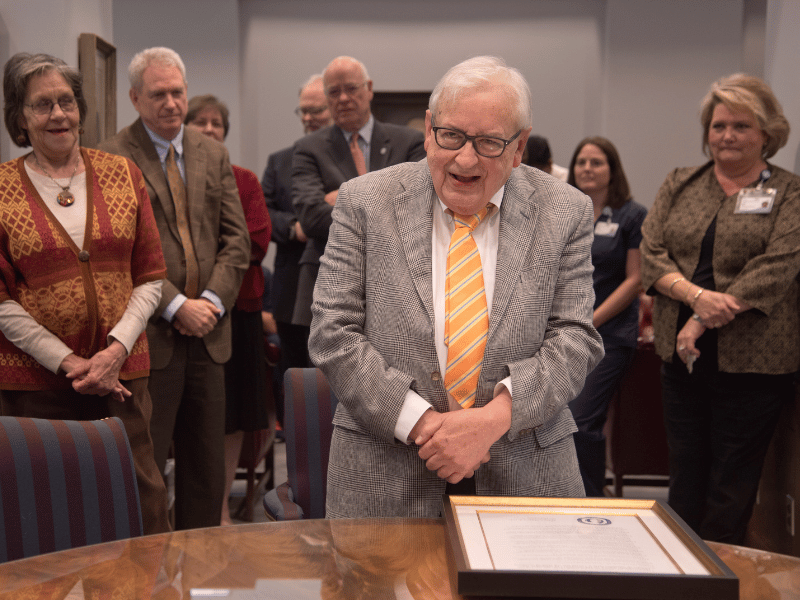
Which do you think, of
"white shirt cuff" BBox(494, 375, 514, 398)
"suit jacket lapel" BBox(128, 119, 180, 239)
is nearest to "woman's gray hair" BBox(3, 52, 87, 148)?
"suit jacket lapel" BBox(128, 119, 180, 239)

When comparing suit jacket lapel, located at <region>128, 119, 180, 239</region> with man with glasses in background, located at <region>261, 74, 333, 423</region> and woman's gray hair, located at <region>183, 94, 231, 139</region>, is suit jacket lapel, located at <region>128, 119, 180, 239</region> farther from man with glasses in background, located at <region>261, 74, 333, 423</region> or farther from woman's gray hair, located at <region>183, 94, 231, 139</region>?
woman's gray hair, located at <region>183, 94, 231, 139</region>

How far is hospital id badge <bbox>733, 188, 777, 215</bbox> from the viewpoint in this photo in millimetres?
2760

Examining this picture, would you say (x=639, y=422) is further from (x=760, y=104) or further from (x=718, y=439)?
(x=760, y=104)

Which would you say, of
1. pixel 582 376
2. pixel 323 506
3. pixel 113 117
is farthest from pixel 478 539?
pixel 113 117

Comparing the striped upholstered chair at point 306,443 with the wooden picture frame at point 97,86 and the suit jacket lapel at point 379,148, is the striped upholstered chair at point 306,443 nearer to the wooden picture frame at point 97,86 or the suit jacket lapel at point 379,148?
the suit jacket lapel at point 379,148

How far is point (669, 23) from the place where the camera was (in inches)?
297

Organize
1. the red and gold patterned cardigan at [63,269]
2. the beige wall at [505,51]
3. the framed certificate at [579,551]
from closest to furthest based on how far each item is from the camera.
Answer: the framed certificate at [579,551], the red and gold patterned cardigan at [63,269], the beige wall at [505,51]

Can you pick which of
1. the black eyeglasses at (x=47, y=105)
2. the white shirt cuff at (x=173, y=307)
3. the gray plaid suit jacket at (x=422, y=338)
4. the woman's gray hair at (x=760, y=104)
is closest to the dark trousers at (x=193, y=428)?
the white shirt cuff at (x=173, y=307)

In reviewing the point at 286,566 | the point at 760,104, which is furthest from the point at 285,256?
the point at 286,566

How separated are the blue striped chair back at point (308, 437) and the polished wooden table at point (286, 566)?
70 cm

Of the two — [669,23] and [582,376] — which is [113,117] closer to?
[582,376]

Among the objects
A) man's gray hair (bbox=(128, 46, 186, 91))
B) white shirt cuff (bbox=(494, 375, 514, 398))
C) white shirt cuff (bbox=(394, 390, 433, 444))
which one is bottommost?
white shirt cuff (bbox=(394, 390, 433, 444))

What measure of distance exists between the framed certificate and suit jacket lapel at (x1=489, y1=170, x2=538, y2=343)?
0.43 meters

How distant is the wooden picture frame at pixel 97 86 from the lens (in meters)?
3.19
